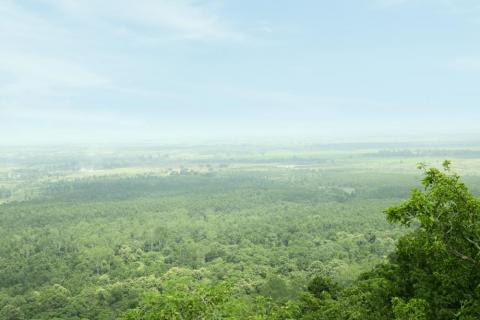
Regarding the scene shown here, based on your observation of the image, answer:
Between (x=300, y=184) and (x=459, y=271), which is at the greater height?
(x=459, y=271)

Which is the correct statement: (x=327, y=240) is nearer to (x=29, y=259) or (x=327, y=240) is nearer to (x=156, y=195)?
(x=29, y=259)

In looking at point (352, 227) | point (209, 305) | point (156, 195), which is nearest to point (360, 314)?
point (209, 305)

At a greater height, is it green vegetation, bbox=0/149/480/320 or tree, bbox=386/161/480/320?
tree, bbox=386/161/480/320

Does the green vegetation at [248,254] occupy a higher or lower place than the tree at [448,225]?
lower

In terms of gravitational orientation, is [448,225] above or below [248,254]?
above

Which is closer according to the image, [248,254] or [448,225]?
[448,225]

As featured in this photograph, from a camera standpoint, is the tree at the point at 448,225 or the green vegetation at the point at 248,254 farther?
the green vegetation at the point at 248,254

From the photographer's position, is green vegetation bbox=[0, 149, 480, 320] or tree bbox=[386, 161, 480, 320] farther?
green vegetation bbox=[0, 149, 480, 320]

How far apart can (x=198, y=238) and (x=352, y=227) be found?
1455 inches

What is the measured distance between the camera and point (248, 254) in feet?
299

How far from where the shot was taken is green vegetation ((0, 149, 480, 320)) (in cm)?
1802

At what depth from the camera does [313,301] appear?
40.2 meters

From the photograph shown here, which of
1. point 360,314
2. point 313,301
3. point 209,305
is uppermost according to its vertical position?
point 209,305

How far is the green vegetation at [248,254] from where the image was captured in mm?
18016
